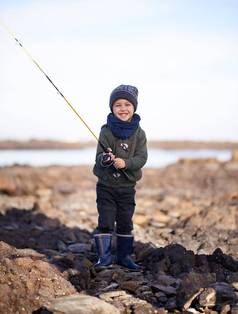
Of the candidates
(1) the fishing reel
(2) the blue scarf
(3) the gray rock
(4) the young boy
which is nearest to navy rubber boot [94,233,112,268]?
(4) the young boy

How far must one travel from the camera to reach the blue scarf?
520 centimetres

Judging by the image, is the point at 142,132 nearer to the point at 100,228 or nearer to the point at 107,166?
the point at 107,166

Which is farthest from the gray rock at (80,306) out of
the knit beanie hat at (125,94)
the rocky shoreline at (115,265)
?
the knit beanie hat at (125,94)

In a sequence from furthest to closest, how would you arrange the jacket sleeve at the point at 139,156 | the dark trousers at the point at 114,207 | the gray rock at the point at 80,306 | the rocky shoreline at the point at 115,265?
the dark trousers at the point at 114,207, the jacket sleeve at the point at 139,156, the rocky shoreline at the point at 115,265, the gray rock at the point at 80,306

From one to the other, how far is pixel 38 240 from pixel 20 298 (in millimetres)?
3164

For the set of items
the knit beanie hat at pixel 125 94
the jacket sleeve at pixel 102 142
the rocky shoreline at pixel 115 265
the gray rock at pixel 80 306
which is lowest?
the gray rock at pixel 80 306

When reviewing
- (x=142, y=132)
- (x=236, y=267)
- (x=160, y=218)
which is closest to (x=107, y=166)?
(x=142, y=132)

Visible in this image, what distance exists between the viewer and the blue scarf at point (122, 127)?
5.20 meters

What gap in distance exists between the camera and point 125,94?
519 cm

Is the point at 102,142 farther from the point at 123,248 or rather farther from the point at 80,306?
the point at 80,306

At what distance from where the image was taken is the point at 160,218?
9242 mm

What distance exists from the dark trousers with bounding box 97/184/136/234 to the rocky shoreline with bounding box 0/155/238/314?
39 centimetres

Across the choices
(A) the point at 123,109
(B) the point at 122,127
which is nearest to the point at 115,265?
(B) the point at 122,127

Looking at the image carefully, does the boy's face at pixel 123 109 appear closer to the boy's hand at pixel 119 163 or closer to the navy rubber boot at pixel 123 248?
the boy's hand at pixel 119 163
